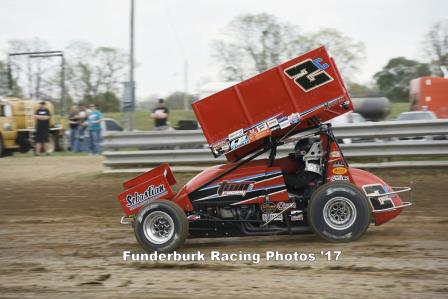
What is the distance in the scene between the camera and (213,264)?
6.40m

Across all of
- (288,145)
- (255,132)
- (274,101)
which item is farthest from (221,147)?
(288,145)

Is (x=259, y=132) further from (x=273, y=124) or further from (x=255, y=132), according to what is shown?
(x=273, y=124)

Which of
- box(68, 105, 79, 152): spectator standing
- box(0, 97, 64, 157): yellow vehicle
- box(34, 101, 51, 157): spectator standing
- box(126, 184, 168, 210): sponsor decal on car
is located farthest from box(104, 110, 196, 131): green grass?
box(126, 184, 168, 210): sponsor decal on car

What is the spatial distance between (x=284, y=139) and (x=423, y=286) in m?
2.46

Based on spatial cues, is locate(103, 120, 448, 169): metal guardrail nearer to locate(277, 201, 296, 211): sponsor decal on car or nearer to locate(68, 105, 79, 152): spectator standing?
locate(277, 201, 296, 211): sponsor decal on car

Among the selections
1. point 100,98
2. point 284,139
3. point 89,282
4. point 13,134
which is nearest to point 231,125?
point 284,139

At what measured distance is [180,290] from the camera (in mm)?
5504

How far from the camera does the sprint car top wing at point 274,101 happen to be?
6.77m

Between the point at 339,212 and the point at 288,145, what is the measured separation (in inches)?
213

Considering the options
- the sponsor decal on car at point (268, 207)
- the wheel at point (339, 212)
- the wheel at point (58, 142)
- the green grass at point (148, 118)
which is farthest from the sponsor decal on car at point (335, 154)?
the green grass at point (148, 118)

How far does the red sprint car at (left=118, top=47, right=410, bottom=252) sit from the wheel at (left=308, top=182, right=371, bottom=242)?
0.01 m

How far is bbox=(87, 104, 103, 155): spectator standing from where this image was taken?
17656 millimetres

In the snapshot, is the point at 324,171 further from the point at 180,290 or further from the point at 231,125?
the point at 180,290

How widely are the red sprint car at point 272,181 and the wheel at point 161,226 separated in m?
0.01
